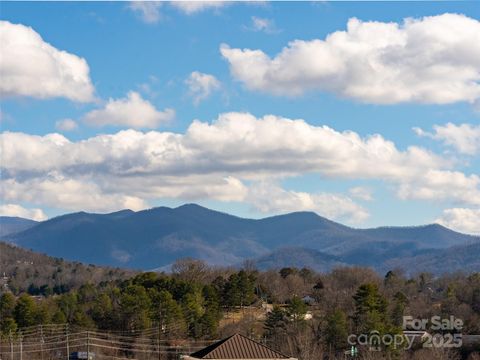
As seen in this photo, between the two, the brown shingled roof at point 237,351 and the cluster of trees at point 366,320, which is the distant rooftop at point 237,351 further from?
the cluster of trees at point 366,320

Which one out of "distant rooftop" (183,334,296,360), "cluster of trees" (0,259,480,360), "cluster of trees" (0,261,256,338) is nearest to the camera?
"distant rooftop" (183,334,296,360)

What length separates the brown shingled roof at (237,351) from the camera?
54875 mm

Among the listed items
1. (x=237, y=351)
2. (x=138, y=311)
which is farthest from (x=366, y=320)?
(x=237, y=351)

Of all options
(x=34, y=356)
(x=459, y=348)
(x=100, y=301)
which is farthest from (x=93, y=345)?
(x=459, y=348)

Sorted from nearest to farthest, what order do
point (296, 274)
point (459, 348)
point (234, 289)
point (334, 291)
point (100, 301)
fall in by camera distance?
point (459, 348)
point (100, 301)
point (234, 289)
point (334, 291)
point (296, 274)

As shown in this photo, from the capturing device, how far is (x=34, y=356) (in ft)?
258

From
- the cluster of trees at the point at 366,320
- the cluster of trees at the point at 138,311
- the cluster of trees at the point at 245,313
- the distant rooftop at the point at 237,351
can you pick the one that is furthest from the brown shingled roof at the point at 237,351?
the cluster of trees at the point at 138,311

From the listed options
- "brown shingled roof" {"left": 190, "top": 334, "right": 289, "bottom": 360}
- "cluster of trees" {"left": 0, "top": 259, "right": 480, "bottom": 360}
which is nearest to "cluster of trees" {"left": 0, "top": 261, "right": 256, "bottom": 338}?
"cluster of trees" {"left": 0, "top": 259, "right": 480, "bottom": 360}

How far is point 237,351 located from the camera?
55.2 m

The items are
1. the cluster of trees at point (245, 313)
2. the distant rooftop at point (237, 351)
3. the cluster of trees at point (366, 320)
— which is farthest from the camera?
the cluster of trees at point (245, 313)

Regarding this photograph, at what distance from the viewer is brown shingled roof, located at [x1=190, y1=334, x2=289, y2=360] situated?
54.9m

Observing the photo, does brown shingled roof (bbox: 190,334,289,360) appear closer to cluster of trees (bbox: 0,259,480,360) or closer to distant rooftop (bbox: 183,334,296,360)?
distant rooftop (bbox: 183,334,296,360)

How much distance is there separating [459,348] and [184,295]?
28.0 m

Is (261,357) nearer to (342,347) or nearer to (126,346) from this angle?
(342,347)
